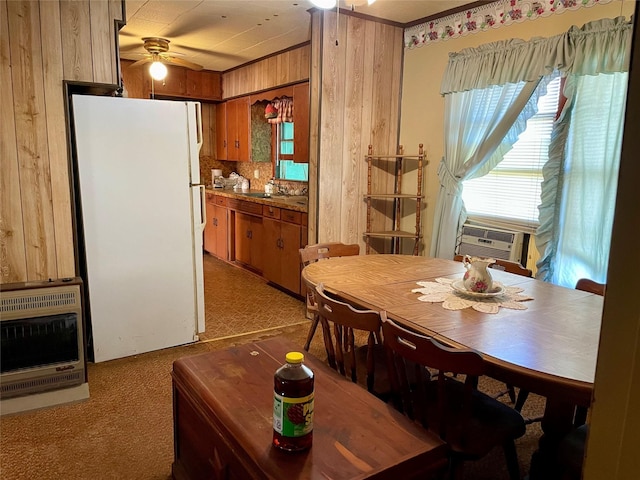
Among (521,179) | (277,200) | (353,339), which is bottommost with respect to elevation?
(353,339)

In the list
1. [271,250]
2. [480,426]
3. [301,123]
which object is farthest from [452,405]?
[301,123]

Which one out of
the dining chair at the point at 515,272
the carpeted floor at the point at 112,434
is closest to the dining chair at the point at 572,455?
the carpeted floor at the point at 112,434

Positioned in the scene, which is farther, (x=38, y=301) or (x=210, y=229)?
(x=210, y=229)

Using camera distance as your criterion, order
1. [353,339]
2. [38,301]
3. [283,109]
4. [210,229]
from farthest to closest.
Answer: [210,229] → [283,109] → [38,301] → [353,339]

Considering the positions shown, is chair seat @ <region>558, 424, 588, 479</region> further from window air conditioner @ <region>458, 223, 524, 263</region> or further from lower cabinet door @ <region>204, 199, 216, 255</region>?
lower cabinet door @ <region>204, 199, 216, 255</region>

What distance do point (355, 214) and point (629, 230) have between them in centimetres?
370

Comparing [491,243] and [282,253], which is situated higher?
[491,243]

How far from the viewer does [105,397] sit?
2.63 meters

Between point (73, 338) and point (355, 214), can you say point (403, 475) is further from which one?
point (355, 214)

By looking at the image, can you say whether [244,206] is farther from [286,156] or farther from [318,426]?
[318,426]

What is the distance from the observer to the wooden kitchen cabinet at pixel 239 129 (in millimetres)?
5922

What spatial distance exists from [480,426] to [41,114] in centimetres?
279

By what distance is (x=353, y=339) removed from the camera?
1.92 meters

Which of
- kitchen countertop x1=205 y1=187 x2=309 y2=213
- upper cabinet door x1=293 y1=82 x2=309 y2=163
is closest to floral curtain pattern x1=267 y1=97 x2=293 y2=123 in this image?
upper cabinet door x1=293 y1=82 x2=309 y2=163
